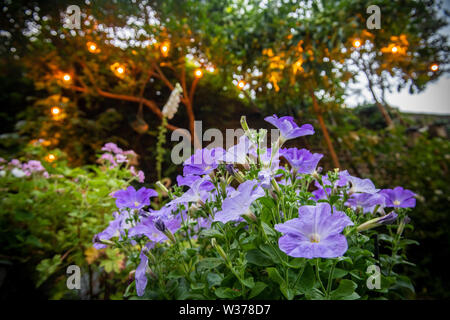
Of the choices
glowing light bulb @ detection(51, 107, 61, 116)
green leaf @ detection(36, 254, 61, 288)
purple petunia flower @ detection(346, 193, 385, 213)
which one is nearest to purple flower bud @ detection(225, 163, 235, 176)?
purple petunia flower @ detection(346, 193, 385, 213)

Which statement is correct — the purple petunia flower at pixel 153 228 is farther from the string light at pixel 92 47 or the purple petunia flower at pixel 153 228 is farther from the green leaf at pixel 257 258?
the string light at pixel 92 47

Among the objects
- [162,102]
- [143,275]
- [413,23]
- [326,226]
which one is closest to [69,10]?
[162,102]

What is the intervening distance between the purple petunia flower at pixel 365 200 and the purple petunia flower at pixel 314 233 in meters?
0.26

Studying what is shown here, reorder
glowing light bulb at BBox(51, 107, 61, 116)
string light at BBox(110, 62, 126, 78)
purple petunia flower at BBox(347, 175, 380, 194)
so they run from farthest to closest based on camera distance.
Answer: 1. glowing light bulb at BBox(51, 107, 61, 116)
2. string light at BBox(110, 62, 126, 78)
3. purple petunia flower at BBox(347, 175, 380, 194)

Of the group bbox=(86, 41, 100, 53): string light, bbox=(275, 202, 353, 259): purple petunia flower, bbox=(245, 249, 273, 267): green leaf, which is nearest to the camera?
bbox=(275, 202, 353, 259): purple petunia flower

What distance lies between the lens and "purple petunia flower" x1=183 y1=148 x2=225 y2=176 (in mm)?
558

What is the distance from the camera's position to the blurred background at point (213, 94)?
1414 millimetres

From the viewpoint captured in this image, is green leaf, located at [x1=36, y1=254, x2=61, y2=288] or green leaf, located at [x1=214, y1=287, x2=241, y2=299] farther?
green leaf, located at [x1=36, y1=254, x2=61, y2=288]

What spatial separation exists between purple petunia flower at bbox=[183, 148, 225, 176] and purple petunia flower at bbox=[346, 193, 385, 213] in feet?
1.21

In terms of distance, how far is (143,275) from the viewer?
0.57 meters

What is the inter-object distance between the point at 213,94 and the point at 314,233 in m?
1.73

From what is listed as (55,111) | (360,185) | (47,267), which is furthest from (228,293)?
(55,111)

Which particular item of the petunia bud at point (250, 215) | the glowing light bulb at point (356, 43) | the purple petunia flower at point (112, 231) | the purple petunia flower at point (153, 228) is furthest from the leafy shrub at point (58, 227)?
the glowing light bulb at point (356, 43)

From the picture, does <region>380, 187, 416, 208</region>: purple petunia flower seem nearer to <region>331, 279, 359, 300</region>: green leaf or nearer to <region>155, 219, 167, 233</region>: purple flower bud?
<region>331, 279, 359, 300</region>: green leaf
